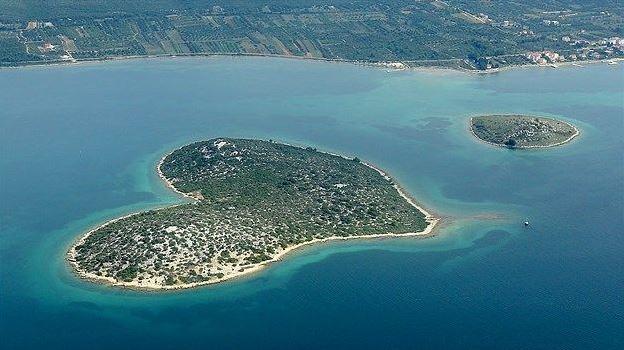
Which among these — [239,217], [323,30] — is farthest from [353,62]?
[239,217]

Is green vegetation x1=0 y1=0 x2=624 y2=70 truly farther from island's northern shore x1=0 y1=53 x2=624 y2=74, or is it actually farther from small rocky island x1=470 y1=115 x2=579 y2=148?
small rocky island x1=470 y1=115 x2=579 y2=148

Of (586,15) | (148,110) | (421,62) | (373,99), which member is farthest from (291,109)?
(586,15)

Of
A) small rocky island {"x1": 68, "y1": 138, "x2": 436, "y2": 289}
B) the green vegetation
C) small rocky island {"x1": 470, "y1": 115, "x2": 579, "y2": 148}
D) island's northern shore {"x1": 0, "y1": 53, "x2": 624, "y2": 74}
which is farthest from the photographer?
the green vegetation

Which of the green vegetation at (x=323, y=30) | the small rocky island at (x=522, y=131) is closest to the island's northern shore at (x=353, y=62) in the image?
the green vegetation at (x=323, y=30)

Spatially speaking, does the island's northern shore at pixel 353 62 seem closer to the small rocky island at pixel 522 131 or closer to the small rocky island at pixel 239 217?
the small rocky island at pixel 522 131

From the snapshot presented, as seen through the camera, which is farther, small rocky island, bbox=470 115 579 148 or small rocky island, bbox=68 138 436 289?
small rocky island, bbox=470 115 579 148

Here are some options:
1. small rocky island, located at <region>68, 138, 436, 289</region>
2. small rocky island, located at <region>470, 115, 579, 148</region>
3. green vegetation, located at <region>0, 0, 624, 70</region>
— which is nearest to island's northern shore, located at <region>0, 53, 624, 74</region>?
green vegetation, located at <region>0, 0, 624, 70</region>

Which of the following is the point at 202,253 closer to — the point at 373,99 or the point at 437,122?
the point at 437,122
